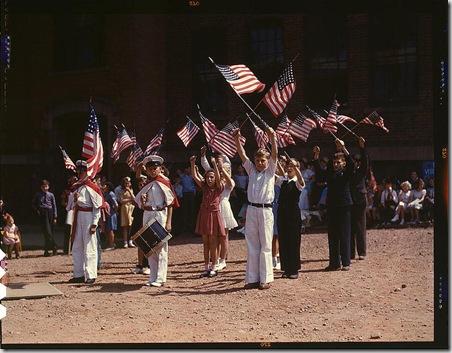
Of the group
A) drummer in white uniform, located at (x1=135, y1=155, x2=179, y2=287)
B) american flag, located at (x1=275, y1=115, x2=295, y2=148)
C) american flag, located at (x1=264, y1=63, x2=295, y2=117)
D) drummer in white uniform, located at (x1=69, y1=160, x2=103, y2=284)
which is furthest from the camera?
drummer in white uniform, located at (x1=135, y1=155, x2=179, y2=287)

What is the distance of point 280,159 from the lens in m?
6.16

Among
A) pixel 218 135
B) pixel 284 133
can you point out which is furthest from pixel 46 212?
pixel 284 133

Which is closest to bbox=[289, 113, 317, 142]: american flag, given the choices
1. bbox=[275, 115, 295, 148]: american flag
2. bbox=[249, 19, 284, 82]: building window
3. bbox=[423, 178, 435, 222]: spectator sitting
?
bbox=[275, 115, 295, 148]: american flag

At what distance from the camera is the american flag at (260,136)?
5608 mm

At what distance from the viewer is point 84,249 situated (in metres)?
5.85

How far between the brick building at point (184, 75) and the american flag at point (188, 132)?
0.05m

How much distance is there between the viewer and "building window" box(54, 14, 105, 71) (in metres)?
5.03

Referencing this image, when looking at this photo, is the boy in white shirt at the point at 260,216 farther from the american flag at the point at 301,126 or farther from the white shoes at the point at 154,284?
the white shoes at the point at 154,284

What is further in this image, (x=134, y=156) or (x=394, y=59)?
(x=134, y=156)

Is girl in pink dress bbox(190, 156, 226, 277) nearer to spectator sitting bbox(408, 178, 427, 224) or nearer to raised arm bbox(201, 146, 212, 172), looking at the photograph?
raised arm bbox(201, 146, 212, 172)

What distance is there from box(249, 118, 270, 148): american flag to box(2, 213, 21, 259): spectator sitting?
1.94 meters

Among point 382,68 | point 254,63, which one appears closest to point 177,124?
point 254,63

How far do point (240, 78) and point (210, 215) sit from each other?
60.9 inches

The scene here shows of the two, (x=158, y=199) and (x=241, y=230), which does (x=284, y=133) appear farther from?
(x=158, y=199)
